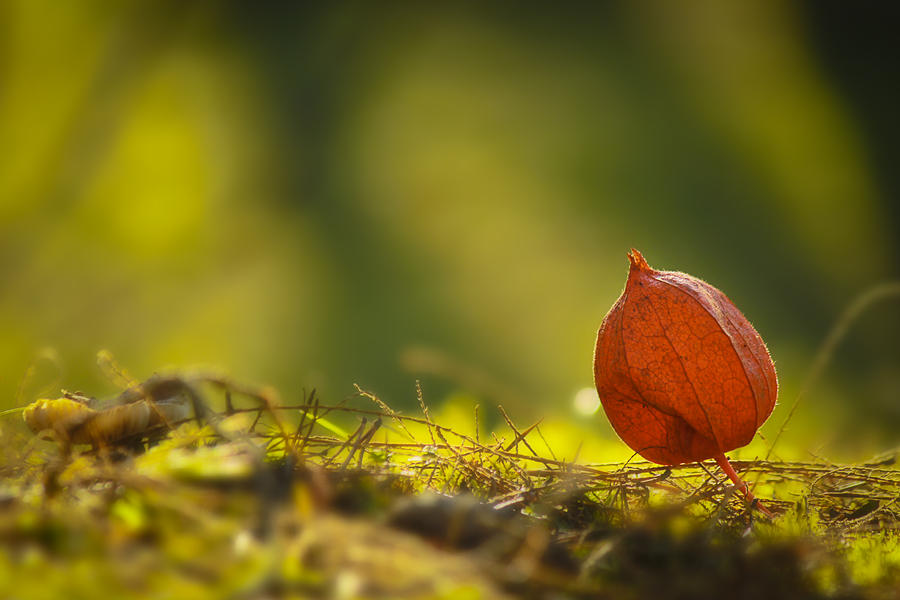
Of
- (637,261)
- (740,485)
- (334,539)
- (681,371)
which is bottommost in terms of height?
(334,539)

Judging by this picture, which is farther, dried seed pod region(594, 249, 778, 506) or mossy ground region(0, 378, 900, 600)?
dried seed pod region(594, 249, 778, 506)

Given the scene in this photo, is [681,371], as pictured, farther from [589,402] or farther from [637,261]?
[589,402]

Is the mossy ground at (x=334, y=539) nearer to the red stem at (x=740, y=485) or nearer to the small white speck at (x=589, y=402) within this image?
the red stem at (x=740, y=485)

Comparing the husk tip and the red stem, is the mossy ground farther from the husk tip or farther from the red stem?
the husk tip

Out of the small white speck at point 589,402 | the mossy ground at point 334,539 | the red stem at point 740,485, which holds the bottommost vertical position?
the mossy ground at point 334,539

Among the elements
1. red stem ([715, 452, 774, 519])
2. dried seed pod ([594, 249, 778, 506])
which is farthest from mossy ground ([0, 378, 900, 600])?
dried seed pod ([594, 249, 778, 506])

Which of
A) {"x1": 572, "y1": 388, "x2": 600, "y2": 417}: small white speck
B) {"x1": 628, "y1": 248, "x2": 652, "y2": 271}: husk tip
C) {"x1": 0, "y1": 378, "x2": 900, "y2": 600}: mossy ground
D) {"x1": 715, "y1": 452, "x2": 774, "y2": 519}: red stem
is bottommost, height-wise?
{"x1": 0, "y1": 378, "x2": 900, "y2": 600}: mossy ground

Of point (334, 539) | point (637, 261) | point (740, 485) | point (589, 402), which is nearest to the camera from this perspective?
point (334, 539)

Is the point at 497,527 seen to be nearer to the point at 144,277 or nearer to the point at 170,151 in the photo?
the point at 144,277

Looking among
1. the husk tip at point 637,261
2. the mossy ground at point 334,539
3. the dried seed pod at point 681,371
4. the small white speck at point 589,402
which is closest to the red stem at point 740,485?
the dried seed pod at point 681,371

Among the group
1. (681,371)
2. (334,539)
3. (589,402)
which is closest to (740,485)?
(681,371)
